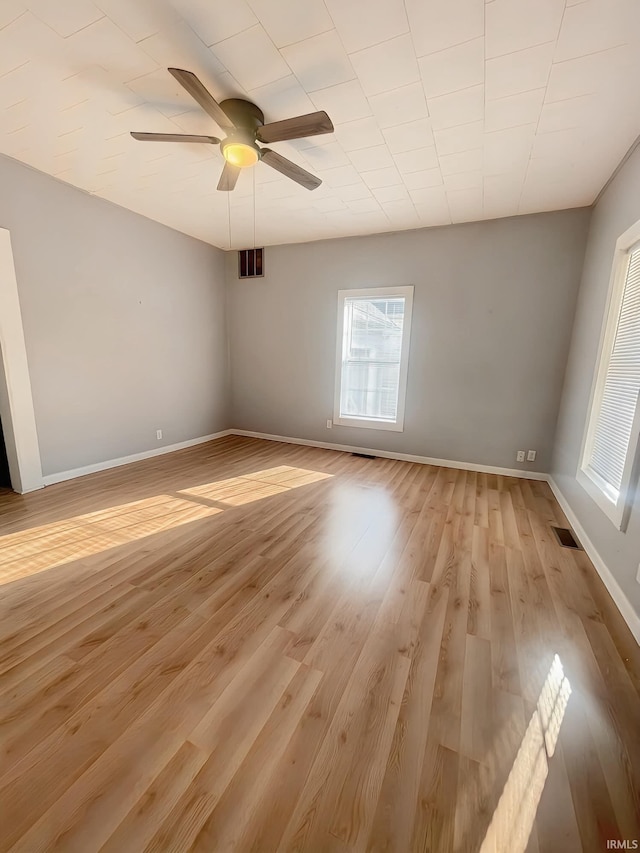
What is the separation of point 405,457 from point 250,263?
3772 mm

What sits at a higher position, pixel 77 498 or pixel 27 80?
pixel 27 80

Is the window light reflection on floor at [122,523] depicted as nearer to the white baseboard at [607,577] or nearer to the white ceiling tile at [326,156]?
the white baseboard at [607,577]

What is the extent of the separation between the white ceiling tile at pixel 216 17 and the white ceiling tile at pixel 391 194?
1.79 meters

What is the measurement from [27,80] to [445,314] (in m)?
4.00

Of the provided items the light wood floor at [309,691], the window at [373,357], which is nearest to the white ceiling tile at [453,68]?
the window at [373,357]

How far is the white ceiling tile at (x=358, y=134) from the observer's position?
89.2 inches

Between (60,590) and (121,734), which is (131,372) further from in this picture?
(121,734)

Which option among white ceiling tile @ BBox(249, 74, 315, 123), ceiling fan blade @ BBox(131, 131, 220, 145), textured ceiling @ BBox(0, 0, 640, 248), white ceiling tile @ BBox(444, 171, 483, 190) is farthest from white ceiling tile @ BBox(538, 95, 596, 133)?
ceiling fan blade @ BBox(131, 131, 220, 145)

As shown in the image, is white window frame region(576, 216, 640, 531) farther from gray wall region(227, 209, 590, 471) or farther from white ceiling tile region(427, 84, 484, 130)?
white ceiling tile region(427, 84, 484, 130)

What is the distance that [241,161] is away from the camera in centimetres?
229

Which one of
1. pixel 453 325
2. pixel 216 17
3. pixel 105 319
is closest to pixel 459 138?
pixel 216 17

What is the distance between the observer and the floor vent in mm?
2521

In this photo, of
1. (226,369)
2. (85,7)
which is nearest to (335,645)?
(85,7)

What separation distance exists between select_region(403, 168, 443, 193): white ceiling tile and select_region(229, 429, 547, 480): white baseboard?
3.02 m
